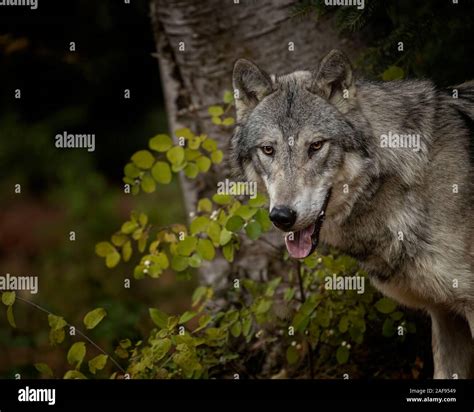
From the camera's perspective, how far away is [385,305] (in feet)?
16.0

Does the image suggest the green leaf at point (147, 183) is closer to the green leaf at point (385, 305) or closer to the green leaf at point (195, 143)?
the green leaf at point (195, 143)

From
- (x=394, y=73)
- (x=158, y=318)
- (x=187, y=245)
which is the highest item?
(x=394, y=73)

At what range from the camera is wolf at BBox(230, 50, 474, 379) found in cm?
420

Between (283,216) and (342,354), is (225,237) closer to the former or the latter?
(283,216)

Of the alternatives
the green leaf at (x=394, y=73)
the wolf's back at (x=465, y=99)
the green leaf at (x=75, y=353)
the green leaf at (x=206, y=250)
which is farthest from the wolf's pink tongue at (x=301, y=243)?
the green leaf at (x=394, y=73)

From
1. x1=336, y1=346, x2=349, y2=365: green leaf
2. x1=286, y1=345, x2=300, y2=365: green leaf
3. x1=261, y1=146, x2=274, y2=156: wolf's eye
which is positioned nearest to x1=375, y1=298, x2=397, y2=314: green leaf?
x1=336, y1=346, x2=349, y2=365: green leaf

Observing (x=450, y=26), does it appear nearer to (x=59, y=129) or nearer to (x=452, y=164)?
(x=452, y=164)

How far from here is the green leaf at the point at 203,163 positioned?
16.3ft

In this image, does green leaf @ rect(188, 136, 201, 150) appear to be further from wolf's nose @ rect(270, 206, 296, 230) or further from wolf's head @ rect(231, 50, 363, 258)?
wolf's nose @ rect(270, 206, 296, 230)

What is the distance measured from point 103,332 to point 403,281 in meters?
3.13

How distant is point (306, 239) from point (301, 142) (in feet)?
1.75

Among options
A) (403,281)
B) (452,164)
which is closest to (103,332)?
(403,281)

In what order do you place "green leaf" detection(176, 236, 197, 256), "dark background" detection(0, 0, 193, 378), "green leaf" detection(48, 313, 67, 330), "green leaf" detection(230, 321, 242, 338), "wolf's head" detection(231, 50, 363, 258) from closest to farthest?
1. "wolf's head" detection(231, 50, 363, 258)
2. "green leaf" detection(48, 313, 67, 330)
3. "green leaf" detection(176, 236, 197, 256)
4. "green leaf" detection(230, 321, 242, 338)
5. "dark background" detection(0, 0, 193, 378)

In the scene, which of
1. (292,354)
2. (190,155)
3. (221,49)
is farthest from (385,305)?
(221,49)
